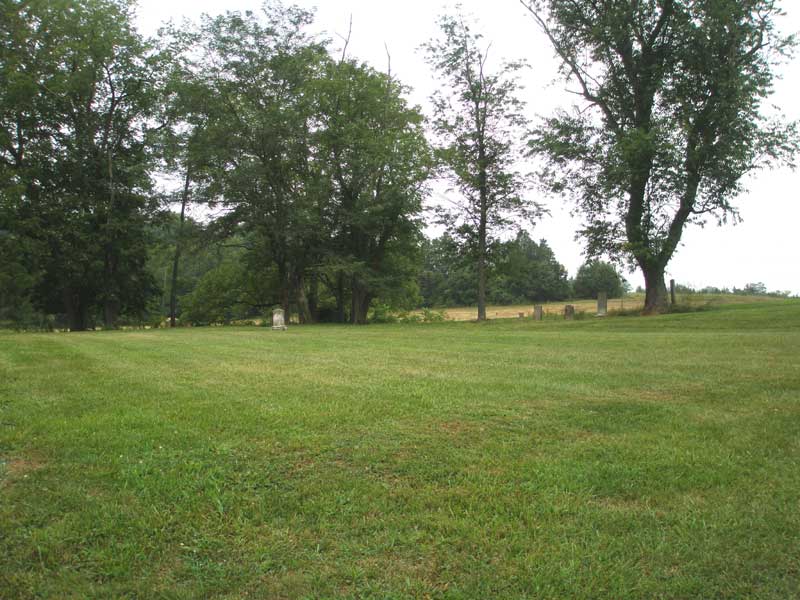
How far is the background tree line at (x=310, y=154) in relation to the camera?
2308cm

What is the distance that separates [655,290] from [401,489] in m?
24.5

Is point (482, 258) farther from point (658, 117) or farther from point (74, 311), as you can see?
point (74, 311)

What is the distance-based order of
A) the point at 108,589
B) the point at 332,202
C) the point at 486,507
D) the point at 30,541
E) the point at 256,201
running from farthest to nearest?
the point at 332,202, the point at 256,201, the point at 486,507, the point at 30,541, the point at 108,589

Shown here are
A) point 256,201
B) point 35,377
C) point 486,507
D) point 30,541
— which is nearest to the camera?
point 30,541

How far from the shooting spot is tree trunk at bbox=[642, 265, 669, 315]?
24.3m

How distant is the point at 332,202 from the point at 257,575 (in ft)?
95.7

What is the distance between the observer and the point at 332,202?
1207 inches

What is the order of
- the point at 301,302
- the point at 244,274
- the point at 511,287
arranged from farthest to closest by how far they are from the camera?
the point at 511,287 → the point at 244,274 → the point at 301,302

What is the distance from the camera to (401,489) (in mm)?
3398

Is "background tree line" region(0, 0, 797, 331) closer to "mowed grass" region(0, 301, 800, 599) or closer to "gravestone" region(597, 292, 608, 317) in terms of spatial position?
"gravestone" region(597, 292, 608, 317)

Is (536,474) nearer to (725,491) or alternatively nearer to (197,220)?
(725,491)

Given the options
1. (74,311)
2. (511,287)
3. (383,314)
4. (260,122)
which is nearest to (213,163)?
→ (260,122)

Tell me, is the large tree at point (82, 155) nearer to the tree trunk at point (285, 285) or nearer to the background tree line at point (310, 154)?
the background tree line at point (310, 154)

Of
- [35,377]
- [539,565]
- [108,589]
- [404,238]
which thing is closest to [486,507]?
[539,565]
